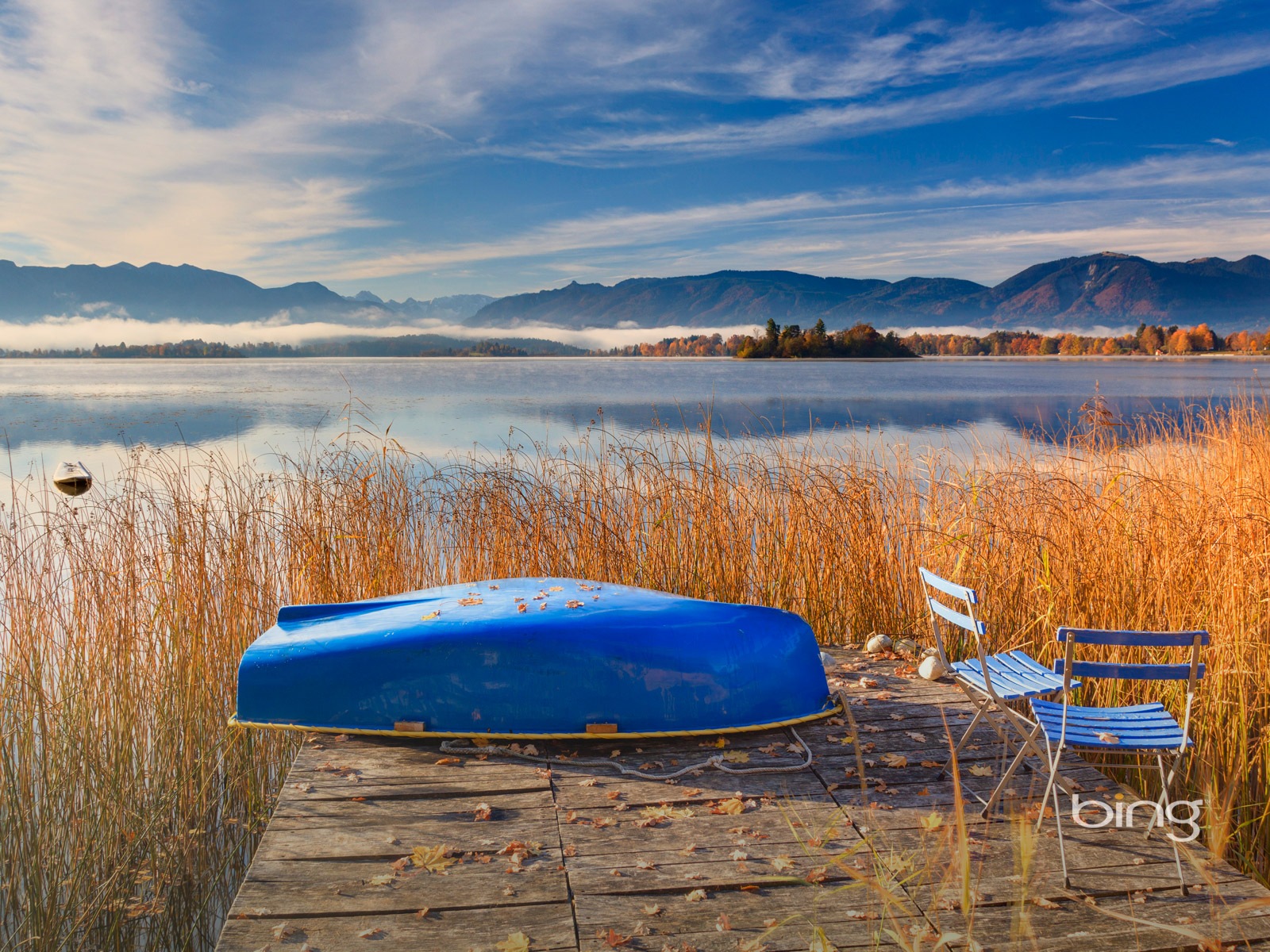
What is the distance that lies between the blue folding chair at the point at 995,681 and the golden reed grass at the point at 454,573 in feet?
2.38

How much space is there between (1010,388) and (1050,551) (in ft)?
119

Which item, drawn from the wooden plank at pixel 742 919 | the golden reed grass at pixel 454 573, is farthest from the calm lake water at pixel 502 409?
the wooden plank at pixel 742 919

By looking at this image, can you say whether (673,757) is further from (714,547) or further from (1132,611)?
(1132,611)

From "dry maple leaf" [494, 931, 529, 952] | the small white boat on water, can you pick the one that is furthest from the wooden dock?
the small white boat on water

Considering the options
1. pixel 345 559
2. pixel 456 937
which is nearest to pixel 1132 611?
pixel 456 937

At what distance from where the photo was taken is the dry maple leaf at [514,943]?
2004mm

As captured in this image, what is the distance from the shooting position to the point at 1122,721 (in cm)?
248

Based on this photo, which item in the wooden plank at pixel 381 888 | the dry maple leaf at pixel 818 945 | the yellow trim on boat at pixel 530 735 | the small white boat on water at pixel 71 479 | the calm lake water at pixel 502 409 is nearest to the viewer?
the dry maple leaf at pixel 818 945

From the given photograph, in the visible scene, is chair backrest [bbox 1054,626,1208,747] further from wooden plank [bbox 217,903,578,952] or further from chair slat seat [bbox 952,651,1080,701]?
wooden plank [bbox 217,903,578,952]

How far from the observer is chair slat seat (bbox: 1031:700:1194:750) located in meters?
2.29

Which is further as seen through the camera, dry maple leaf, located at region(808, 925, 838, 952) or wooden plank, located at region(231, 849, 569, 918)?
wooden plank, located at region(231, 849, 569, 918)

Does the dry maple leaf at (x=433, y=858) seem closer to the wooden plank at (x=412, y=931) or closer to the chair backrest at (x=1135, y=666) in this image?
the wooden plank at (x=412, y=931)

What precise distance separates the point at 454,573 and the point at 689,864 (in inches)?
151

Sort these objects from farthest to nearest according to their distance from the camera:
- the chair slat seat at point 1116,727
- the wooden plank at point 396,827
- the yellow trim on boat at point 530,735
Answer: the yellow trim on boat at point 530,735, the wooden plank at point 396,827, the chair slat seat at point 1116,727
